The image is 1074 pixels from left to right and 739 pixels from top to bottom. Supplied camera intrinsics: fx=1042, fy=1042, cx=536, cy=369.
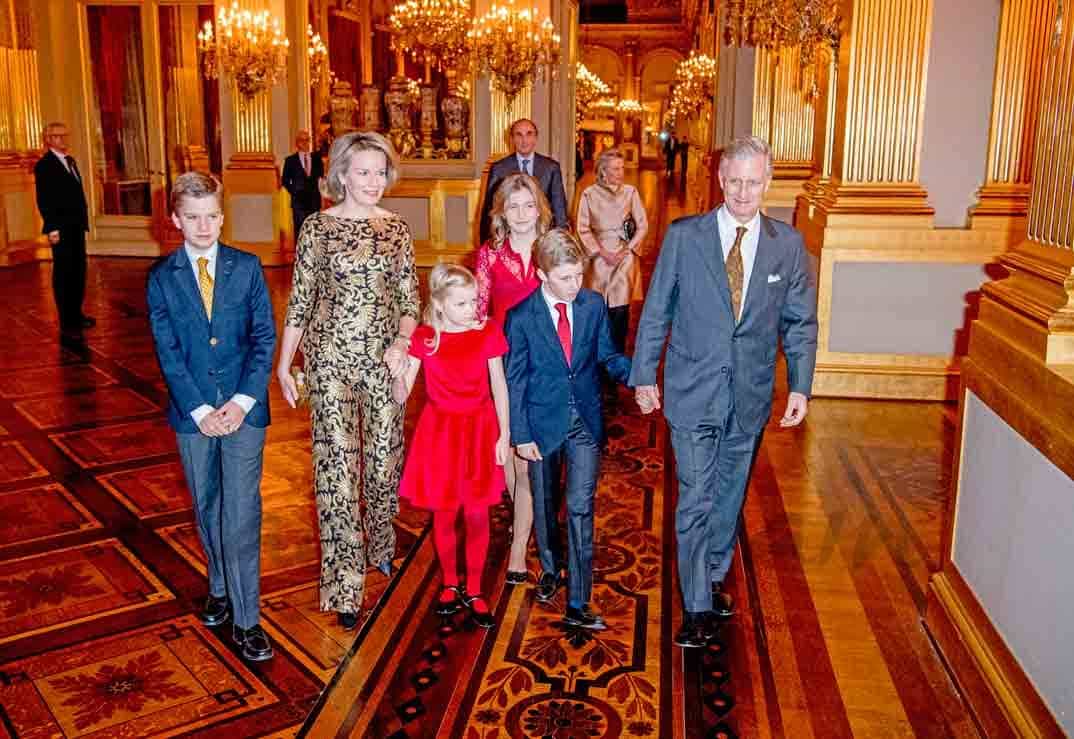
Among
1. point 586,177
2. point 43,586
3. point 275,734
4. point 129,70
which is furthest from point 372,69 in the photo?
point 275,734

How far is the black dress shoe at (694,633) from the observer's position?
137 inches

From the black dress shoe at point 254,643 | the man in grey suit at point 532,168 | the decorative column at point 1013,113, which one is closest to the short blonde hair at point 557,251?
the black dress shoe at point 254,643

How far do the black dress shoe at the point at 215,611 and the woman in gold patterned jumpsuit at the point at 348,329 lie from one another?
1.14ft

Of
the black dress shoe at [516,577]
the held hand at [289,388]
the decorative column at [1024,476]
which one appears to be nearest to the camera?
the decorative column at [1024,476]

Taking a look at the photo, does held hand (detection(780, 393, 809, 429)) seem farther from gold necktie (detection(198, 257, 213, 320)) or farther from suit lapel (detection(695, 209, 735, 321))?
gold necktie (detection(198, 257, 213, 320))

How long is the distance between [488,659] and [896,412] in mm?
4002

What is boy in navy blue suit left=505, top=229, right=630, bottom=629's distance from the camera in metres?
3.47

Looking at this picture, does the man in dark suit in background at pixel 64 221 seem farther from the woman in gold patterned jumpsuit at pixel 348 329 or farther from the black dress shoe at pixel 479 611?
the black dress shoe at pixel 479 611

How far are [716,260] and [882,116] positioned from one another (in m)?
3.98

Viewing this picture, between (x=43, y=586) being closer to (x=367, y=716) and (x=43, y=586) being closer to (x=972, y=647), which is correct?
(x=367, y=716)

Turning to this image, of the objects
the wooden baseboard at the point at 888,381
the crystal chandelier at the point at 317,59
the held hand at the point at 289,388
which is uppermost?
the crystal chandelier at the point at 317,59

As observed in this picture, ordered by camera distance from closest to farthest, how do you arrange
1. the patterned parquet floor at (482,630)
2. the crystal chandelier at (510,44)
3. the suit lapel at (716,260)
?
the patterned parquet floor at (482,630) → the suit lapel at (716,260) → the crystal chandelier at (510,44)

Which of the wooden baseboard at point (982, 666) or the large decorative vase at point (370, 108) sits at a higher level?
the large decorative vase at point (370, 108)

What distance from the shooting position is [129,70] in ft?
44.9
